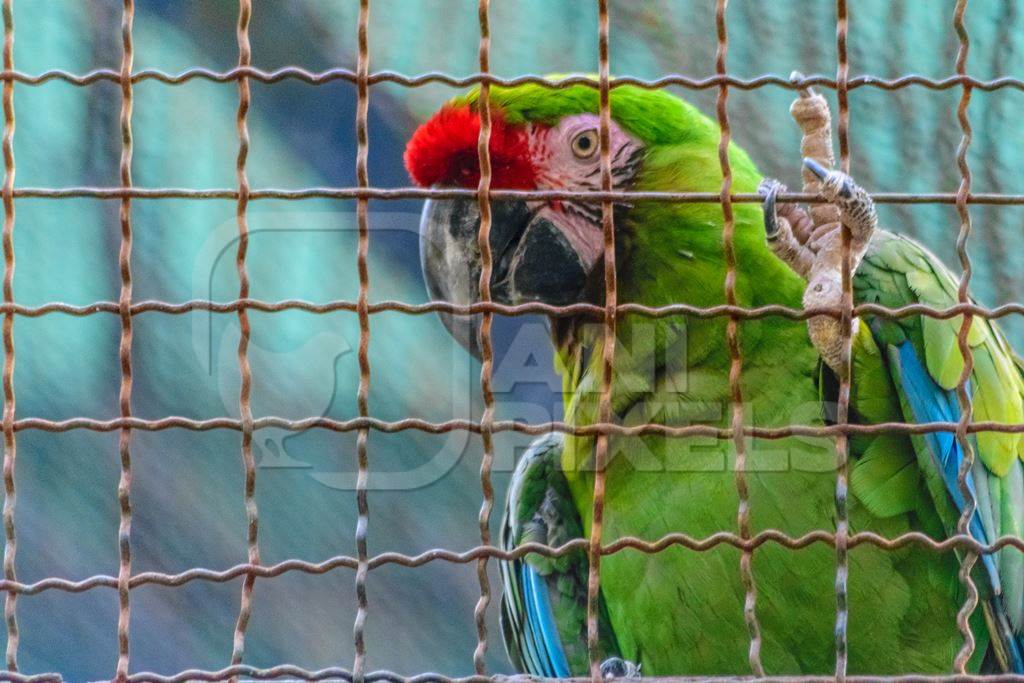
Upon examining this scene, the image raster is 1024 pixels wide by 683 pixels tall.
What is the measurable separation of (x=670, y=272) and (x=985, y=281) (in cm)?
116

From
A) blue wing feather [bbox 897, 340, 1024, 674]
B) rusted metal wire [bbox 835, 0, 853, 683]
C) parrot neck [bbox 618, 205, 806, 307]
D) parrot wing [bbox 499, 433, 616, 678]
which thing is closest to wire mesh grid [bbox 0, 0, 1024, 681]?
rusted metal wire [bbox 835, 0, 853, 683]

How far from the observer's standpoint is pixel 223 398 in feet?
9.36

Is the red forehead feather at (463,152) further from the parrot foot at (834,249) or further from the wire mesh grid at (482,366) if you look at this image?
the wire mesh grid at (482,366)

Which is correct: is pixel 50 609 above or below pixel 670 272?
below

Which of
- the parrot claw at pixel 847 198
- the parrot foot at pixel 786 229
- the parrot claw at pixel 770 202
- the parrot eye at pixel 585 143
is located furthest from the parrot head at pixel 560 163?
the parrot claw at pixel 847 198

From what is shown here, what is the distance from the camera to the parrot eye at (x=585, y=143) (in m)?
1.75

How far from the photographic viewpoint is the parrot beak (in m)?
1.75

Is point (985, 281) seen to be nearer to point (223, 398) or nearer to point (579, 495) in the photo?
point (579, 495)

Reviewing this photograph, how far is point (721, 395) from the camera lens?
65.7 inches

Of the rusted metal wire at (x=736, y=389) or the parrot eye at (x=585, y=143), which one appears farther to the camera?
the parrot eye at (x=585, y=143)

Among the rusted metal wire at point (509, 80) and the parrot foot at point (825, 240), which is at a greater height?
the rusted metal wire at point (509, 80)

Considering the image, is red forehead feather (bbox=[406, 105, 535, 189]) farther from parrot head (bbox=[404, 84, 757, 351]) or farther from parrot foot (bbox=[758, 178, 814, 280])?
parrot foot (bbox=[758, 178, 814, 280])

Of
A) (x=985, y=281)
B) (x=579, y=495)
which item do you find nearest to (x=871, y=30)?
(x=985, y=281)

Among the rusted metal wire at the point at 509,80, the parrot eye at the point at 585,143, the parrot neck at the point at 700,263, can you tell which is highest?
the parrot eye at the point at 585,143
